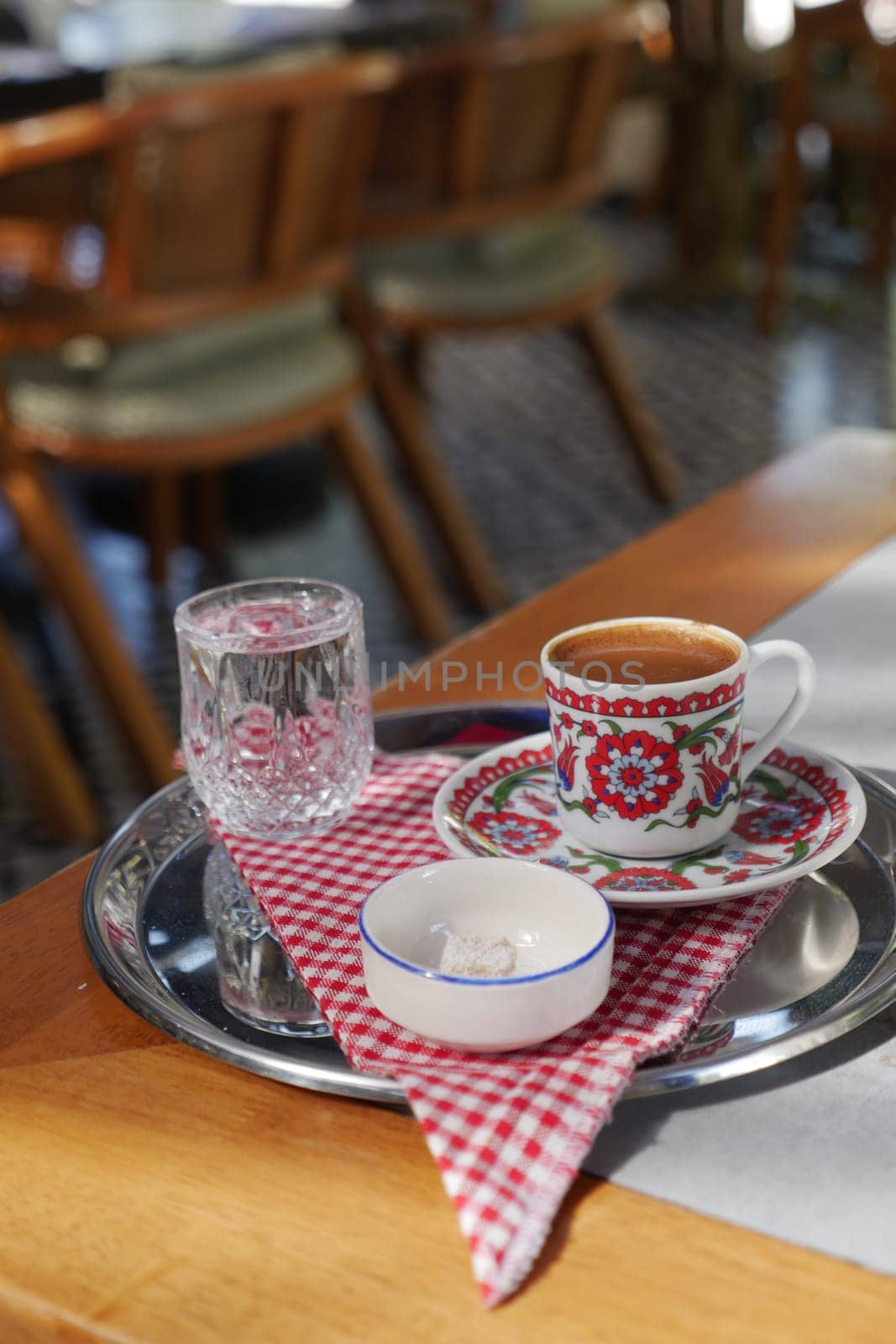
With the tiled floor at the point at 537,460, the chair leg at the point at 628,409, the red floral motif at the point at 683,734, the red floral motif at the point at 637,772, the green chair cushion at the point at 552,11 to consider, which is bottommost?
the tiled floor at the point at 537,460

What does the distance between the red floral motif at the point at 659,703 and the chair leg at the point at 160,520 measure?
1.69 metres

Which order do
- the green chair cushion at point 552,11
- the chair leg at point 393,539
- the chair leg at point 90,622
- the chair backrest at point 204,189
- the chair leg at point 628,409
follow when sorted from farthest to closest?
the chair leg at point 628,409 < the green chair cushion at point 552,11 < the chair leg at point 393,539 < the chair leg at point 90,622 < the chair backrest at point 204,189

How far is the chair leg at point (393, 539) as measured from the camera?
200cm

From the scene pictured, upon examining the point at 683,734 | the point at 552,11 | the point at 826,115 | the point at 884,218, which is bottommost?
the point at 884,218

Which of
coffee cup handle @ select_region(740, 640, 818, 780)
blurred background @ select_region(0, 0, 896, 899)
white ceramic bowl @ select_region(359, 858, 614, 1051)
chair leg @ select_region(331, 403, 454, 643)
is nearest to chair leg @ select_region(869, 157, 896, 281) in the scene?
blurred background @ select_region(0, 0, 896, 899)

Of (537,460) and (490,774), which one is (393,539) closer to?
(537,460)

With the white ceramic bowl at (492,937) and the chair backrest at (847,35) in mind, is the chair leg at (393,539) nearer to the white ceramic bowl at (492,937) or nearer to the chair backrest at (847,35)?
the white ceramic bowl at (492,937)

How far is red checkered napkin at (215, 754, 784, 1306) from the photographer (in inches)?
16.0

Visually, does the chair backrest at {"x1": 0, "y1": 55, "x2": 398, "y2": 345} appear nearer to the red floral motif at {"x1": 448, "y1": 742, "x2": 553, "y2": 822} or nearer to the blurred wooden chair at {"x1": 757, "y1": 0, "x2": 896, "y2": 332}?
the red floral motif at {"x1": 448, "y1": 742, "x2": 553, "y2": 822}

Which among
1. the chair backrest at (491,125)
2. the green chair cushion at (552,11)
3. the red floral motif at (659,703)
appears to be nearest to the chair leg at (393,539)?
the chair backrest at (491,125)

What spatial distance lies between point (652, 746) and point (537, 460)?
2414mm

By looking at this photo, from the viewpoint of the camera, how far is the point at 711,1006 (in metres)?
0.49

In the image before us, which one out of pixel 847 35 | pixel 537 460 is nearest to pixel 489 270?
pixel 537 460

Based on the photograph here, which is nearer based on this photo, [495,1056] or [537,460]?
[495,1056]
